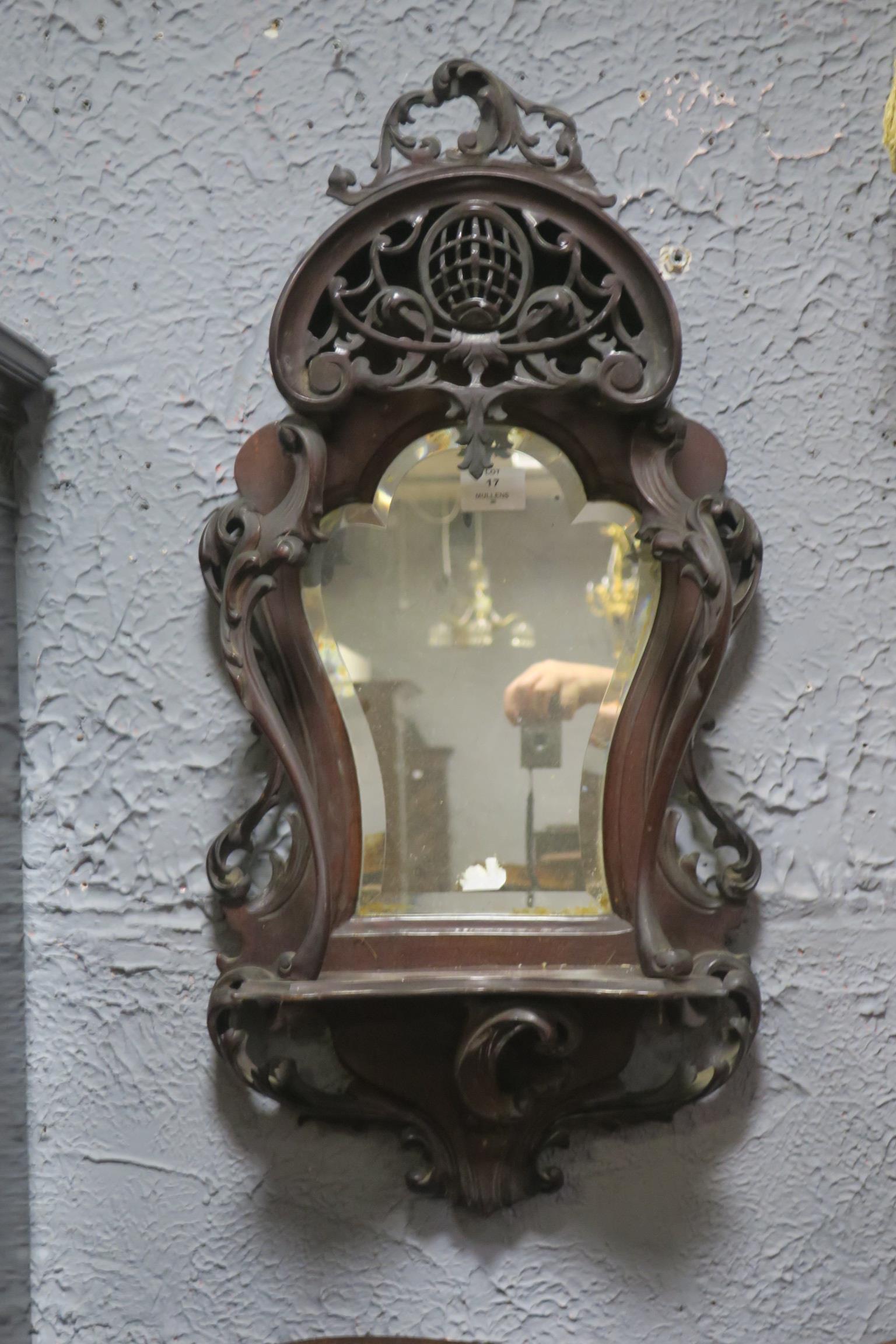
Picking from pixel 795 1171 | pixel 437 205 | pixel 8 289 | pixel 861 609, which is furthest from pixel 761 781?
pixel 8 289

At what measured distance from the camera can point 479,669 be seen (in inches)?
35.4

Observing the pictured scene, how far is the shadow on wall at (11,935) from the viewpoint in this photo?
0.91m

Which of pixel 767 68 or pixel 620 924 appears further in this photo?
pixel 767 68

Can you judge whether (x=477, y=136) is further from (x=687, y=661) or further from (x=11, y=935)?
(x=11, y=935)

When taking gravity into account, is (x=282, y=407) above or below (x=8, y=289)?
below

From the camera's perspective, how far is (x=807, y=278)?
0.95m

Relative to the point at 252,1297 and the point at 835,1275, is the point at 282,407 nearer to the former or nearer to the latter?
the point at 252,1297

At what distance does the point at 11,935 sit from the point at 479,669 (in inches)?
19.5

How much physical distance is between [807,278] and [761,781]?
1.54 ft

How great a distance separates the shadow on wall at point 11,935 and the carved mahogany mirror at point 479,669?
0.21m

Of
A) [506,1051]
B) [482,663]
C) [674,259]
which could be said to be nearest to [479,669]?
[482,663]

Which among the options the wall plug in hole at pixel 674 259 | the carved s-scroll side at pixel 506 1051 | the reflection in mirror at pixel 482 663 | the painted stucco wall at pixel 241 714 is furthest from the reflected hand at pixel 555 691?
the wall plug in hole at pixel 674 259

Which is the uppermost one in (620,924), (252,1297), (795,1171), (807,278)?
(807,278)

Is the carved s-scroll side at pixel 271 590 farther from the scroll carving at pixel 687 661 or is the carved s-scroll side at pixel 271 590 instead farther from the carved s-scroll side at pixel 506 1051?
the scroll carving at pixel 687 661
